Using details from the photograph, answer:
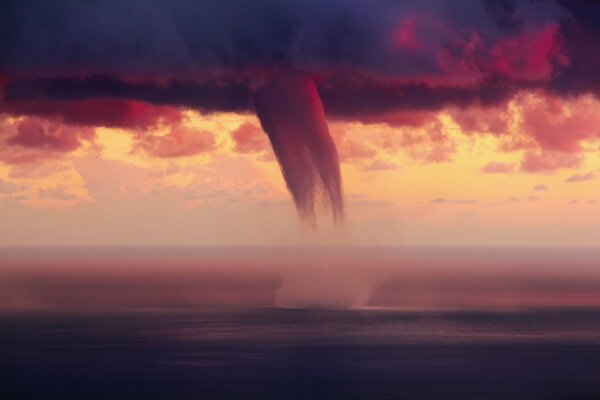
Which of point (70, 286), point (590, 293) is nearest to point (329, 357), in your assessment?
point (590, 293)

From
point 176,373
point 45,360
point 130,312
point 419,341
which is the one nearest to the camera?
point 176,373

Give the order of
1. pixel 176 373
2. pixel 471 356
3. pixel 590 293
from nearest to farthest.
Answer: pixel 176 373 < pixel 471 356 < pixel 590 293

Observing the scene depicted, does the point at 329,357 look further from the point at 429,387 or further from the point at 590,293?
the point at 590,293

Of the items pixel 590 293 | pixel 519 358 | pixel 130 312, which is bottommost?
pixel 519 358

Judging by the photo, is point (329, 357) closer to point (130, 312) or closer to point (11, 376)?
point (11, 376)

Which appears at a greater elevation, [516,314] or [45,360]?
[516,314]

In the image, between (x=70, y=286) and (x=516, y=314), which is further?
(x=70, y=286)

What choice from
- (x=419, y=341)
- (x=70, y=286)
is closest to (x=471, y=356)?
(x=419, y=341)

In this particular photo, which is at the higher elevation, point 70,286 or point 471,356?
point 70,286

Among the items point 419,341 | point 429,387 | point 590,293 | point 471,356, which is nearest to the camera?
point 429,387
